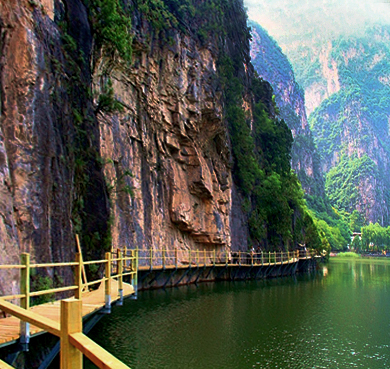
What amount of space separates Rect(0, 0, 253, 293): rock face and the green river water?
3.60m

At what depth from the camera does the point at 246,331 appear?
18.3 m

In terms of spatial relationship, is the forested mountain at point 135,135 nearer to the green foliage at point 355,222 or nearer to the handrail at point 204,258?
the handrail at point 204,258

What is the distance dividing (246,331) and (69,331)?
1604 cm

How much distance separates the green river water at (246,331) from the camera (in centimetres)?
1438

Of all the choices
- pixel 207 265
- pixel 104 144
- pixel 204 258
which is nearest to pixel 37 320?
pixel 104 144

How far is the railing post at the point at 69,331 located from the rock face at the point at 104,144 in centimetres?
689

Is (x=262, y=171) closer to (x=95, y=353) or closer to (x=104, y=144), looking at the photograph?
(x=104, y=144)

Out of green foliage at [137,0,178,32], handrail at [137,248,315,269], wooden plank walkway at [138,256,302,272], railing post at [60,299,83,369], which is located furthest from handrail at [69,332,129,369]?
green foliage at [137,0,178,32]

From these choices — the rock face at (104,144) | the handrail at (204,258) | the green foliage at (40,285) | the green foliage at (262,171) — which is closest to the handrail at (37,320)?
the rock face at (104,144)

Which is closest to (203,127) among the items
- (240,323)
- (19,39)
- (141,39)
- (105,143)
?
(141,39)

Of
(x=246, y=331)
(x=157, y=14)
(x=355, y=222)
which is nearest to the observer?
(x=246, y=331)

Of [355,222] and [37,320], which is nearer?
[37,320]

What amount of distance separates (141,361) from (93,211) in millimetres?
6662

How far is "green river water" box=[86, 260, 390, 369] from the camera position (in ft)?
47.2
